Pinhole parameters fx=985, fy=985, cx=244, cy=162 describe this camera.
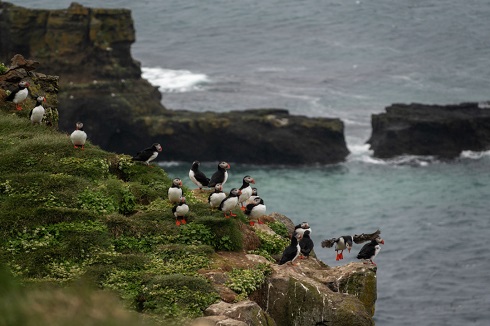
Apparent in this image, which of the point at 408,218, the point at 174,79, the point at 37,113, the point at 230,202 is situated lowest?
the point at 174,79

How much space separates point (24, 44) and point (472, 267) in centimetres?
4748

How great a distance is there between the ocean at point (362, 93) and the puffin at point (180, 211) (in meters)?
32.7

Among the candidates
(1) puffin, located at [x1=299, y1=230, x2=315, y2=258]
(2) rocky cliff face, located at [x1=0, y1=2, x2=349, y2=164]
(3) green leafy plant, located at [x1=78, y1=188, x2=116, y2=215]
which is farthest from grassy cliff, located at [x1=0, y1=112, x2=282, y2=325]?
(2) rocky cliff face, located at [x1=0, y1=2, x2=349, y2=164]

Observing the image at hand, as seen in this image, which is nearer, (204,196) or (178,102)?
(204,196)

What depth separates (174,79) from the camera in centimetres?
12362

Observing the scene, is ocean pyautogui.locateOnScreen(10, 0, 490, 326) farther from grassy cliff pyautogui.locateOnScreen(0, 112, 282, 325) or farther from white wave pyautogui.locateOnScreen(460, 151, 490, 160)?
grassy cliff pyautogui.locateOnScreen(0, 112, 282, 325)

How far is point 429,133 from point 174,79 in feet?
136

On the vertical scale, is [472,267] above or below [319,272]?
below

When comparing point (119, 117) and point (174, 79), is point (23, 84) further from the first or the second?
point (174, 79)

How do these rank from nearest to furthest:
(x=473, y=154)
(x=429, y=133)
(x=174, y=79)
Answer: (x=429, y=133)
(x=473, y=154)
(x=174, y=79)

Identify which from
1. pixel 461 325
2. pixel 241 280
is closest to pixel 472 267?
pixel 461 325

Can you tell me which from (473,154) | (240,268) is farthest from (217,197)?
(473,154)

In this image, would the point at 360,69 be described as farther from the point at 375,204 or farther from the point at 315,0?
the point at 375,204

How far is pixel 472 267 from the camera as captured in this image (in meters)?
67.7
